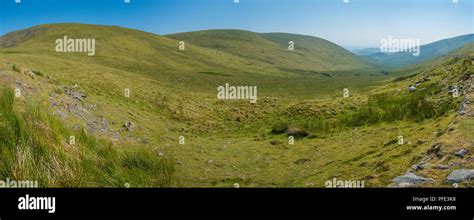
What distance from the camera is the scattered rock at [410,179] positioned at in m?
6.84

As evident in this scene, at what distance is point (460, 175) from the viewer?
643cm

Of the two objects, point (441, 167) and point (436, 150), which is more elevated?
point (436, 150)

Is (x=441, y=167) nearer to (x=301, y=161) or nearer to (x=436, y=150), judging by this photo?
(x=436, y=150)

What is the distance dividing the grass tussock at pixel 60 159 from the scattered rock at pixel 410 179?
4.94 metres

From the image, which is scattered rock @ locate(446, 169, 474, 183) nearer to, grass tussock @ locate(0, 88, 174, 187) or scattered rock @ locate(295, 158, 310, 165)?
grass tussock @ locate(0, 88, 174, 187)

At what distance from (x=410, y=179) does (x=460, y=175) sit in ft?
3.04

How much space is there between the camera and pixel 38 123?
7.72 m

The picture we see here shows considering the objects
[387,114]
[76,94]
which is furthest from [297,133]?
[76,94]

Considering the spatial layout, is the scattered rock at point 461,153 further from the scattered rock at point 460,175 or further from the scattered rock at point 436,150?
the scattered rock at point 460,175

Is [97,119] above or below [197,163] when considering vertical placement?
above

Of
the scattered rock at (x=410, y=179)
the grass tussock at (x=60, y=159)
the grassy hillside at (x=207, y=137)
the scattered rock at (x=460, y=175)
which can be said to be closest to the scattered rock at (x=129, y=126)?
the grassy hillside at (x=207, y=137)
